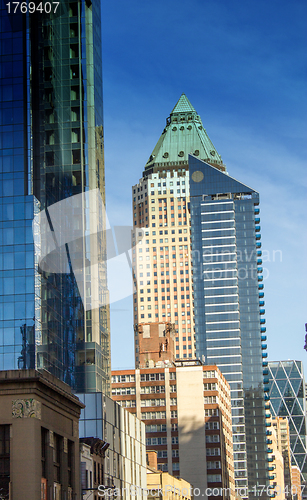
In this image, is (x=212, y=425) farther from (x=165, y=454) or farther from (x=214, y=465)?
(x=165, y=454)

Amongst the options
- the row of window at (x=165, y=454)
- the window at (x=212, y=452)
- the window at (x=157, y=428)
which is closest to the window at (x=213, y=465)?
the window at (x=212, y=452)

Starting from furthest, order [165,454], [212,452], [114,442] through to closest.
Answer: [165,454], [212,452], [114,442]

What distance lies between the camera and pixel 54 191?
492 feet

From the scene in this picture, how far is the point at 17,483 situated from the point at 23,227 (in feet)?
248

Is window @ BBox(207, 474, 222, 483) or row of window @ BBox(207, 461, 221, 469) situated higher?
row of window @ BBox(207, 461, 221, 469)

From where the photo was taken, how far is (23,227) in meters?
140

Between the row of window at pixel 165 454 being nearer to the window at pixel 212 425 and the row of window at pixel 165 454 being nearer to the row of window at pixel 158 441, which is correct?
the row of window at pixel 158 441

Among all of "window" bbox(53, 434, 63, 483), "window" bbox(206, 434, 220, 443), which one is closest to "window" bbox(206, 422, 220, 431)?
"window" bbox(206, 434, 220, 443)

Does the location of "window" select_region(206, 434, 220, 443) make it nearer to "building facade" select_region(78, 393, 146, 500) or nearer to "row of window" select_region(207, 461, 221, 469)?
"row of window" select_region(207, 461, 221, 469)

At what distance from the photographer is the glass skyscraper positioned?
13750cm

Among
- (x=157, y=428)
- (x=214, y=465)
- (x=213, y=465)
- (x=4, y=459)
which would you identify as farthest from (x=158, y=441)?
(x=4, y=459)

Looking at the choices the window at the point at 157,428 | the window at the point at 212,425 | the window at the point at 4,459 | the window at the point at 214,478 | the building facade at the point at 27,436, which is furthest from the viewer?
the window at the point at 157,428

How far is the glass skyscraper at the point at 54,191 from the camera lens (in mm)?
137500

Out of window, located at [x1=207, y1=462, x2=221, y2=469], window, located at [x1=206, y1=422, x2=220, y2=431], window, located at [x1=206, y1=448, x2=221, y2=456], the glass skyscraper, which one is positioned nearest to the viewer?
the glass skyscraper
